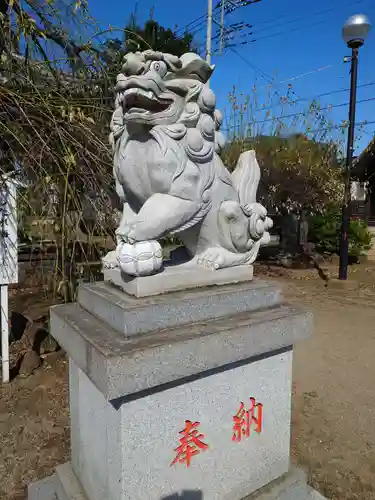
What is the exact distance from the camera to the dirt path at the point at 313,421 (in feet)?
7.04

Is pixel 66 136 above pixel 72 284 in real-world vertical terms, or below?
above

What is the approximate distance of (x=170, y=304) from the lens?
4.58 ft

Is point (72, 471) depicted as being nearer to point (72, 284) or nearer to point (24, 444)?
point (24, 444)

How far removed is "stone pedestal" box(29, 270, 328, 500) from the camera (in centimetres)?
127

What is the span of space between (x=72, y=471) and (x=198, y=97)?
72.1 inches

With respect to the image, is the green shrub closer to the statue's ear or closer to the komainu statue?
the komainu statue

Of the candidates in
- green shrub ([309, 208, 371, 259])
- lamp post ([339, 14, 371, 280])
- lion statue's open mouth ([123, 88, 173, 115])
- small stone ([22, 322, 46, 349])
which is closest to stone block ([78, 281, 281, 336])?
lion statue's open mouth ([123, 88, 173, 115])

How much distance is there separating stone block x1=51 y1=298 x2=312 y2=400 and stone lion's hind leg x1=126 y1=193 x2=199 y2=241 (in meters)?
0.38

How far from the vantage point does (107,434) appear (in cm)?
136

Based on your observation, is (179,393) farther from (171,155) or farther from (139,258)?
(171,155)

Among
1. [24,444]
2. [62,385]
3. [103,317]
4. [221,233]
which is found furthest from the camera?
[62,385]

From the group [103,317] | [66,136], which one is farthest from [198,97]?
[66,136]

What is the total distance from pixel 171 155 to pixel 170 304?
596 millimetres

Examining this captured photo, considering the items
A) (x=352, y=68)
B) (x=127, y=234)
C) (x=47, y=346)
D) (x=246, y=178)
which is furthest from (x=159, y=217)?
(x=352, y=68)
